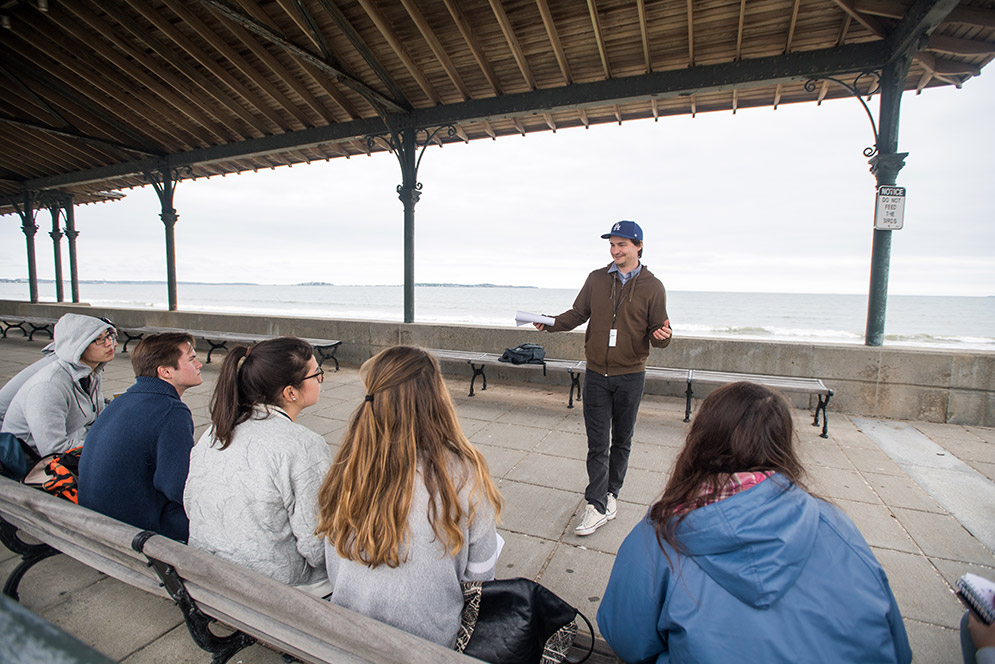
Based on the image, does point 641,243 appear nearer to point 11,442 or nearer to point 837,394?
point 11,442

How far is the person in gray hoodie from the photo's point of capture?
8.30ft

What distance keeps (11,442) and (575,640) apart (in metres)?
2.84

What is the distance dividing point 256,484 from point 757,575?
56.0 inches

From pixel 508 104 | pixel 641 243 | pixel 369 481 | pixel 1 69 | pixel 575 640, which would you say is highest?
pixel 1 69

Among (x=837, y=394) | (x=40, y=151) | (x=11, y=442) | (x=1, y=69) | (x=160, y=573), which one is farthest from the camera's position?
(x=40, y=151)

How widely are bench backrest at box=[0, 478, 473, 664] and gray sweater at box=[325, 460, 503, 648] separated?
5.7 inches

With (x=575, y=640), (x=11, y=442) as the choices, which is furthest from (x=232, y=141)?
(x=575, y=640)

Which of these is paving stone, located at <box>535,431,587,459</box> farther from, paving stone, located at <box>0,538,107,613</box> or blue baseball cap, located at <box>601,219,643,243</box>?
paving stone, located at <box>0,538,107,613</box>

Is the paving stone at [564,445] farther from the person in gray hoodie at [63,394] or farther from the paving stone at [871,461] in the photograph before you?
the person in gray hoodie at [63,394]

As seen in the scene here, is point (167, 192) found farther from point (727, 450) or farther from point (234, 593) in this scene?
point (727, 450)

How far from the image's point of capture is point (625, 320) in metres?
2.94

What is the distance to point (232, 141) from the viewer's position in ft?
27.5

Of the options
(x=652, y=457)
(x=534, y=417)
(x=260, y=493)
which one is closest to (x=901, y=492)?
(x=652, y=457)

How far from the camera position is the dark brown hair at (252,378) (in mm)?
1655
